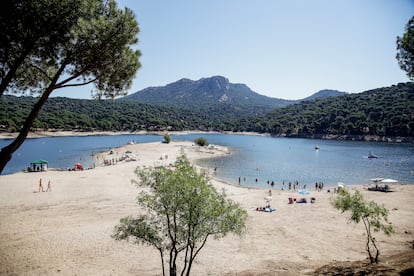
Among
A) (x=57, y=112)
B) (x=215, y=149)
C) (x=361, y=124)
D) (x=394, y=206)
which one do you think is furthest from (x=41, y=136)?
(x=361, y=124)

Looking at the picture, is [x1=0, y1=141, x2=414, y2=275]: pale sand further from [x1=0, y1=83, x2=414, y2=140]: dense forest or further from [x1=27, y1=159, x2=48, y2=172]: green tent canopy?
[x1=0, y1=83, x2=414, y2=140]: dense forest

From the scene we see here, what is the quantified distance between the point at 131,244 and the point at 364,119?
167683 mm

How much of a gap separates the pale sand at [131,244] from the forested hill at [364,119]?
125 metres

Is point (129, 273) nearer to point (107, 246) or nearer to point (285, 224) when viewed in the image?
point (107, 246)

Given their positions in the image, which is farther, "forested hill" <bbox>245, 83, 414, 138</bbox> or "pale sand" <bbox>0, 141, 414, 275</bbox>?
"forested hill" <bbox>245, 83, 414, 138</bbox>

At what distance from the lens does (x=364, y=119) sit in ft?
498

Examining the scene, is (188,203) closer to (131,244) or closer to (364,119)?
(131,244)

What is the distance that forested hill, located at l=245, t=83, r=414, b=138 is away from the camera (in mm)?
133375

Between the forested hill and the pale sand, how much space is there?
410ft

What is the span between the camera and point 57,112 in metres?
173

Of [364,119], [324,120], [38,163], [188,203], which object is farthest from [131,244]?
[324,120]

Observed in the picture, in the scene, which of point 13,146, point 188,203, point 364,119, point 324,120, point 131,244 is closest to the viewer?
point 13,146

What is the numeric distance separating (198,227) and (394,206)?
29543mm

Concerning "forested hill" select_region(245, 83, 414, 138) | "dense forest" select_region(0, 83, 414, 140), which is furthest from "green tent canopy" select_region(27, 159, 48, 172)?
"forested hill" select_region(245, 83, 414, 138)
